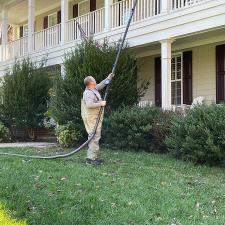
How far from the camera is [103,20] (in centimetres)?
1638

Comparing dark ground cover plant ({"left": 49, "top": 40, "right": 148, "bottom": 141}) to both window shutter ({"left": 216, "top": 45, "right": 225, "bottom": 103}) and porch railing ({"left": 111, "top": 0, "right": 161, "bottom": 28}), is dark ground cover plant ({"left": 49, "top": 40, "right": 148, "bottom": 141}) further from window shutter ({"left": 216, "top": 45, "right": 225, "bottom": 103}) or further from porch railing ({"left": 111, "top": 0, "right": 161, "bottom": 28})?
window shutter ({"left": 216, "top": 45, "right": 225, "bottom": 103})

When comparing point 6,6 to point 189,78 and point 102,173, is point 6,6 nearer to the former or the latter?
point 189,78

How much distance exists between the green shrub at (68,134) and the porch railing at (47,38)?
6749 mm

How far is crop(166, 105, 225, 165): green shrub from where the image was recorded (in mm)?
8656

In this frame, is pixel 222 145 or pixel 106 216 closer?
pixel 106 216

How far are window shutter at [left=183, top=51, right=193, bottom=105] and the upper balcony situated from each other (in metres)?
1.87

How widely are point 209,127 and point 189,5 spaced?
4872mm

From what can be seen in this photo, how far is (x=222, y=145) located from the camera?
8.66m

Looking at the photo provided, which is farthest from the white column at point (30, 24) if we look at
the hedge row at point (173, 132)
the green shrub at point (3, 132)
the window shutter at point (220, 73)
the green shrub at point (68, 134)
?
the hedge row at point (173, 132)

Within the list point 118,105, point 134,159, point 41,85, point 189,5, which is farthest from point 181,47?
point 134,159

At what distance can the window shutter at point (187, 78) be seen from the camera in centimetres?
1548

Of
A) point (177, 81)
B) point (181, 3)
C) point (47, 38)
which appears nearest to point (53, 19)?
point (47, 38)

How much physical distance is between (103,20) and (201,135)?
8622mm

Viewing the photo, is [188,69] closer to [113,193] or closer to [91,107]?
[91,107]
